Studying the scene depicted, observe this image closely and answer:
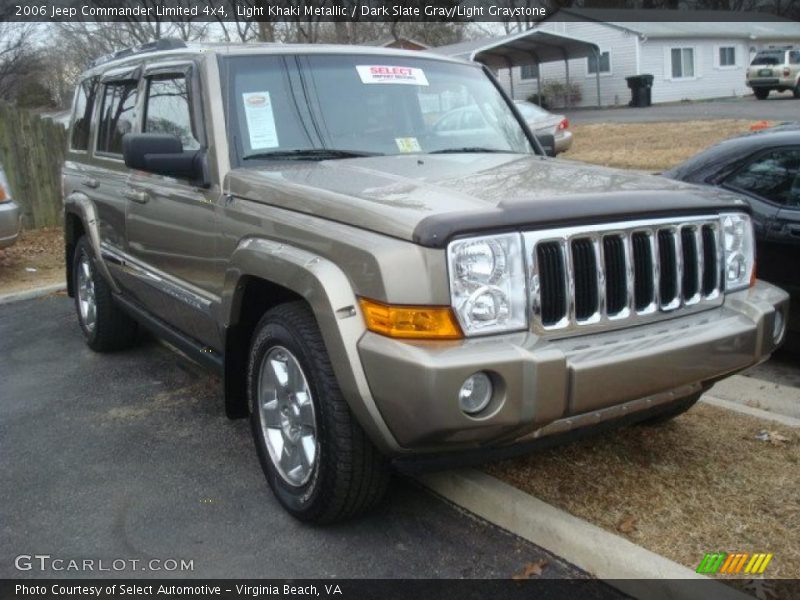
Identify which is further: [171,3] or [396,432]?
[171,3]

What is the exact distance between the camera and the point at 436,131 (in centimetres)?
429

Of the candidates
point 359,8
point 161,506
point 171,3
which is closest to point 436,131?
point 161,506

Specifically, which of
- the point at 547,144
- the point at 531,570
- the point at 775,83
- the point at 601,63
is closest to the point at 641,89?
the point at 601,63

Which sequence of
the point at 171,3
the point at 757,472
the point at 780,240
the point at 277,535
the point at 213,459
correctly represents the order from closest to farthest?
the point at 277,535 < the point at 757,472 < the point at 213,459 < the point at 780,240 < the point at 171,3

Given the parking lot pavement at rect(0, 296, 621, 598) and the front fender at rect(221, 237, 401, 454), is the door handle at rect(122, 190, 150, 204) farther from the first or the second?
the front fender at rect(221, 237, 401, 454)

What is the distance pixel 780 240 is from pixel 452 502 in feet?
9.42

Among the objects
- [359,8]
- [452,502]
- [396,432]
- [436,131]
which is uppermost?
[359,8]

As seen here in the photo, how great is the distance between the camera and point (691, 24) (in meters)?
39.0

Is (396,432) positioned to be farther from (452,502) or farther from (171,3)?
(171,3)

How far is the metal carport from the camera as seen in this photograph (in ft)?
110

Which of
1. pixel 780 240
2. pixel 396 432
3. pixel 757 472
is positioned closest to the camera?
pixel 396 432

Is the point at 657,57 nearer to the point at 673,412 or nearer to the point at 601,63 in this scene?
the point at 601,63

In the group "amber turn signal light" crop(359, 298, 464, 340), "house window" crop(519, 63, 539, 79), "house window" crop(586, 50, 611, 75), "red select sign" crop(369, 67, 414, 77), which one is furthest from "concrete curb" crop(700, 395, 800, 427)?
"house window" crop(519, 63, 539, 79)

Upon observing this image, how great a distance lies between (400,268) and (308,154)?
137 cm
